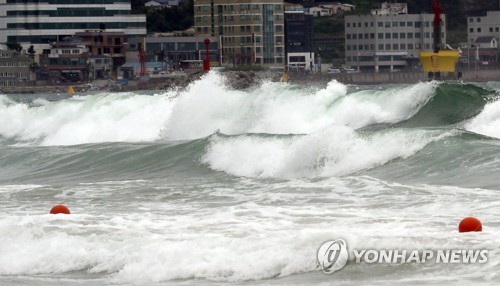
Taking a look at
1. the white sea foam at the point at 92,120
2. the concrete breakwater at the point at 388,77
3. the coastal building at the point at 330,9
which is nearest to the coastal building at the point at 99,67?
the concrete breakwater at the point at 388,77

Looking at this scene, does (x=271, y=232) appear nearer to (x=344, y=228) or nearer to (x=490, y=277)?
(x=344, y=228)

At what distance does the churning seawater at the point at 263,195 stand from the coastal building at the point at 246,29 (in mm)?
100716

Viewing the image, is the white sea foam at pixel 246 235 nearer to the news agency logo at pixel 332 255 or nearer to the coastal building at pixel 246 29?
the news agency logo at pixel 332 255

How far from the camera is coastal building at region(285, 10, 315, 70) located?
139750 mm

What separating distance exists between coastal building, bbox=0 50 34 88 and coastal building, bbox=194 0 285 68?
2183 cm

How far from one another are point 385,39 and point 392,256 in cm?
13100

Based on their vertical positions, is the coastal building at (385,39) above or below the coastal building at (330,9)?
below

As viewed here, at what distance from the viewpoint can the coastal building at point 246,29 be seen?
13825cm

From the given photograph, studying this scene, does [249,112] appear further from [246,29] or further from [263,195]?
[246,29]

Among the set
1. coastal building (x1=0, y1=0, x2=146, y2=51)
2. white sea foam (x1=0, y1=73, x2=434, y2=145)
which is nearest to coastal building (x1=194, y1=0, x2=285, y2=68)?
coastal building (x1=0, y1=0, x2=146, y2=51)

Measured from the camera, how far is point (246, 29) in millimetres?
139750

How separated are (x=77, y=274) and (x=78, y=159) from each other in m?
14.2

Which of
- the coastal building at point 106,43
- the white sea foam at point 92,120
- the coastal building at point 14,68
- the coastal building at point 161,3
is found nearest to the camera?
the white sea foam at point 92,120

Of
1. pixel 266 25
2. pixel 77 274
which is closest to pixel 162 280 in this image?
pixel 77 274
